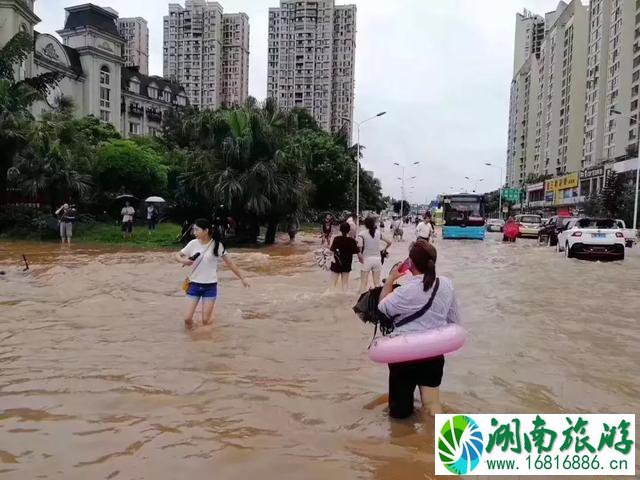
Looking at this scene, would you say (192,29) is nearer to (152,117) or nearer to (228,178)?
(152,117)

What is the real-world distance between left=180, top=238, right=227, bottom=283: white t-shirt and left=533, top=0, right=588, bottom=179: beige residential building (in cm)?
10366

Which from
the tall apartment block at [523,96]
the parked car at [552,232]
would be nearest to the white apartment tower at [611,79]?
the tall apartment block at [523,96]

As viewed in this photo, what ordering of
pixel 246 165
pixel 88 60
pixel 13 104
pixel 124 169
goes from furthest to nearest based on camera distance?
pixel 88 60 → pixel 124 169 → pixel 13 104 → pixel 246 165

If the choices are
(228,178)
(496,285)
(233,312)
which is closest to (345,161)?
(228,178)

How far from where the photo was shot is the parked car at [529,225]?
127ft

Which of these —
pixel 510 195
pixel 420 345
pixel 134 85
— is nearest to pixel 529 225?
pixel 420 345

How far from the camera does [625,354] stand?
7176 millimetres

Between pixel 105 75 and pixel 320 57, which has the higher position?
pixel 320 57

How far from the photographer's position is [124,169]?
32.7 m

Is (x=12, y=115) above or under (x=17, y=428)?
above

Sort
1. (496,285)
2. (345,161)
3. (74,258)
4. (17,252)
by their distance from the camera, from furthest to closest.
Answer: (345,161) < (17,252) < (74,258) < (496,285)

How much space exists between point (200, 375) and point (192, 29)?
365 feet

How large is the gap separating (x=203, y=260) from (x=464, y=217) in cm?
2968
